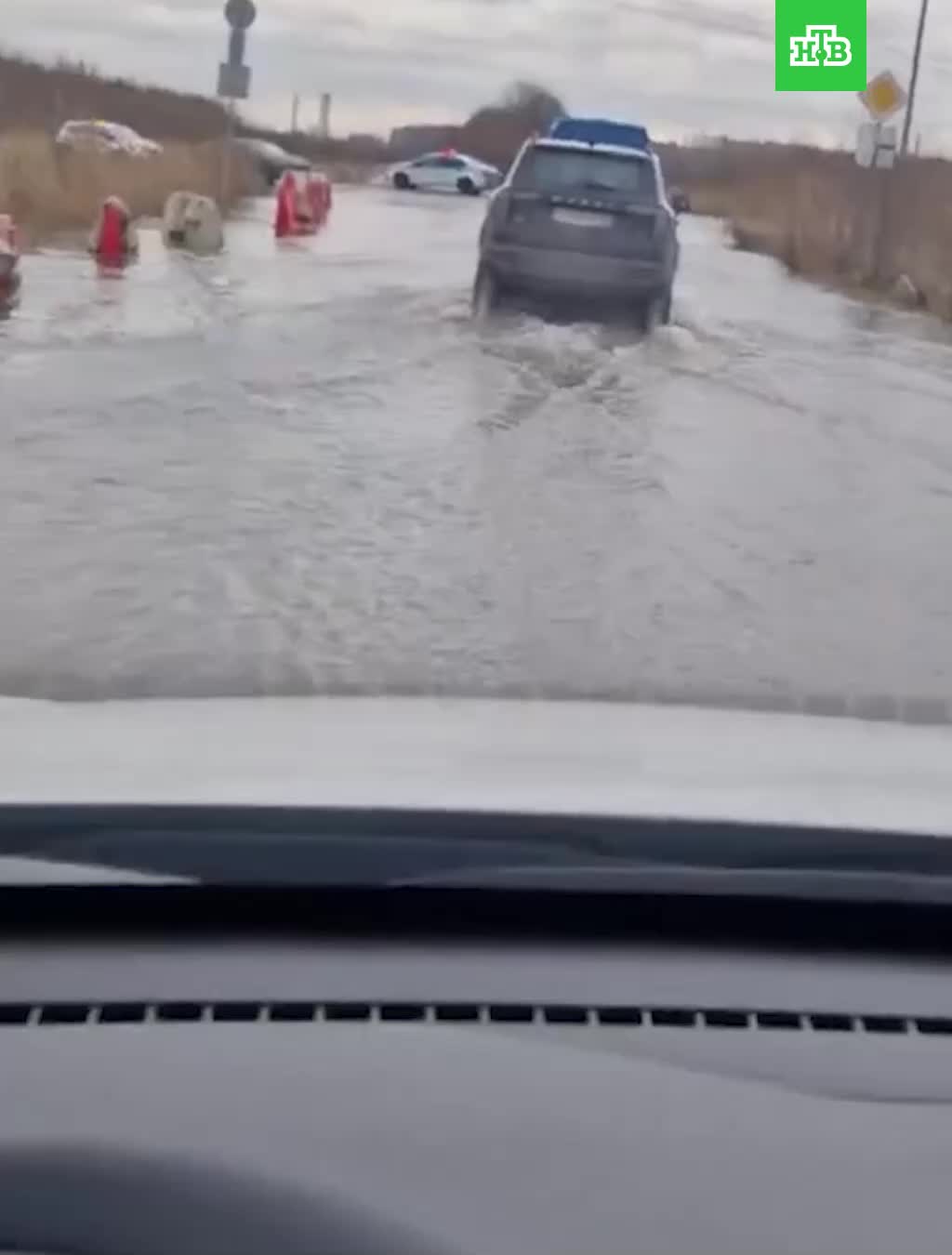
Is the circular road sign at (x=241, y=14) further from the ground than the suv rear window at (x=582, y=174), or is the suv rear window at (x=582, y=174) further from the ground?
the circular road sign at (x=241, y=14)

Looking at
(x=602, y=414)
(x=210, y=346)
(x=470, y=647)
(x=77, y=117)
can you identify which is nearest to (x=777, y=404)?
(x=602, y=414)

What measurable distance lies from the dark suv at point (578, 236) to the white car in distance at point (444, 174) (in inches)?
1488

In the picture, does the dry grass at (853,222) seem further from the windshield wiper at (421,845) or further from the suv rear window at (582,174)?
the windshield wiper at (421,845)

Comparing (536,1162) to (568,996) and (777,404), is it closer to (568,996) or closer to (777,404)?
(568,996)

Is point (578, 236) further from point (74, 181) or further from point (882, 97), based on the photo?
point (74, 181)

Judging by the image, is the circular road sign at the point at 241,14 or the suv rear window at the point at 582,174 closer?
the suv rear window at the point at 582,174

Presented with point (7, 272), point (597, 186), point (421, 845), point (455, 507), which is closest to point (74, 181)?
point (7, 272)

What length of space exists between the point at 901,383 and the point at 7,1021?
697 inches

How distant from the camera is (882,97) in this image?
97.6ft

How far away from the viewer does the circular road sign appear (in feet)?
98.0

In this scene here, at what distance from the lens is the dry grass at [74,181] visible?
109 ft

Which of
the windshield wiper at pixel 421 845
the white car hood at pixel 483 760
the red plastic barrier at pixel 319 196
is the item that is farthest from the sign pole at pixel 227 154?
the windshield wiper at pixel 421 845

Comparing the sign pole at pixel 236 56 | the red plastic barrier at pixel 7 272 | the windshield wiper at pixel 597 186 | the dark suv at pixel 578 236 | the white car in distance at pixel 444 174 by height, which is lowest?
the white car in distance at pixel 444 174

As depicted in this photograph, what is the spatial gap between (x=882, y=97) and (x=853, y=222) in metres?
10.9
